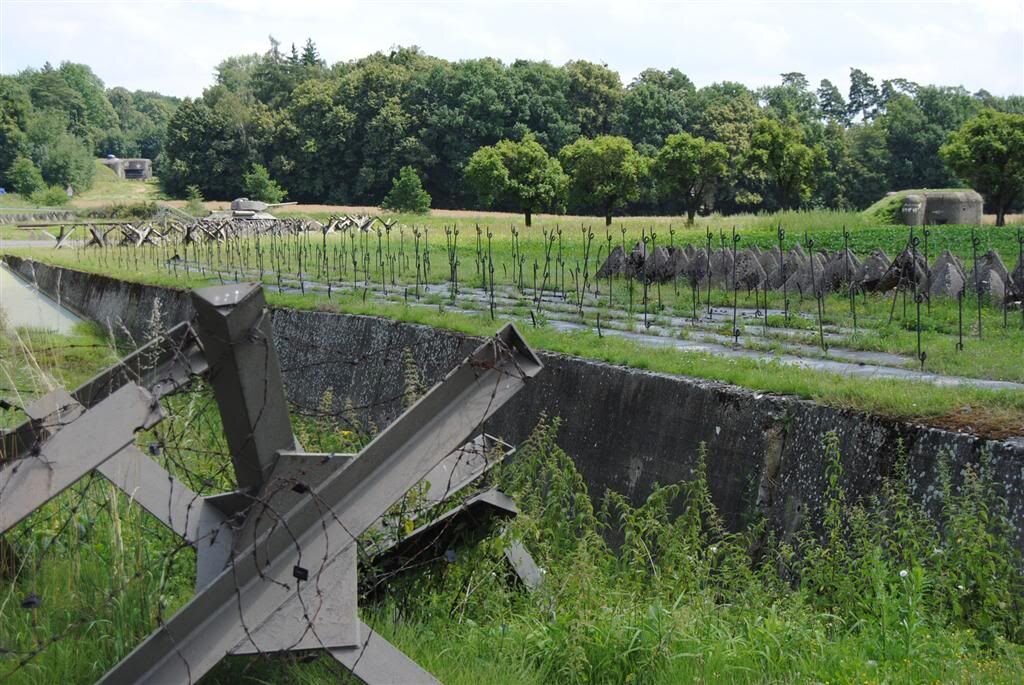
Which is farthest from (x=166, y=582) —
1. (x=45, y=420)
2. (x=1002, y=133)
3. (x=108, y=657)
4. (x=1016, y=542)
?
(x=1002, y=133)

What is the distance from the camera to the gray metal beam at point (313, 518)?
11.9 ft

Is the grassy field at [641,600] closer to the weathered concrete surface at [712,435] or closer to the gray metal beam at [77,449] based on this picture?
the weathered concrete surface at [712,435]

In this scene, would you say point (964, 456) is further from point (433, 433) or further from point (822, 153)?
point (822, 153)

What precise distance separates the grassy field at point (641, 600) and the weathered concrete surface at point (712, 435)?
15 cm

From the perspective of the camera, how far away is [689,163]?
5150cm

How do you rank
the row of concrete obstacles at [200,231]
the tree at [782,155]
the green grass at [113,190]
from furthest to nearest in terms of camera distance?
the green grass at [113,190] < the tree at [782,155] < the row of concrete obstacles at [200,231]

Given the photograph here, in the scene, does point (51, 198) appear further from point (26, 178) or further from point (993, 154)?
point (993, 154)

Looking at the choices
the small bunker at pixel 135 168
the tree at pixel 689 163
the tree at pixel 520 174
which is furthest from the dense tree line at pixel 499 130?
the small bunker at pixel 135 168

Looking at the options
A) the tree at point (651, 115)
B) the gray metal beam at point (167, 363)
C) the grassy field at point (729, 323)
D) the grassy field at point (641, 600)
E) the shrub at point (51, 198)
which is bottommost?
the grassy field at point (641, 600)

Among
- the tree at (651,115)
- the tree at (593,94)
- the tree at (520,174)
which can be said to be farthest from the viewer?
the tree at (593,94)

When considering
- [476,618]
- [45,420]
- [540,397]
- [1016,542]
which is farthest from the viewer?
[540,397]

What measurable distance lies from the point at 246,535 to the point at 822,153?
63511 millimetres

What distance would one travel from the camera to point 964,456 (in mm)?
6727

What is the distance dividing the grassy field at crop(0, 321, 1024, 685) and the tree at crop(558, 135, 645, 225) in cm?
4506
